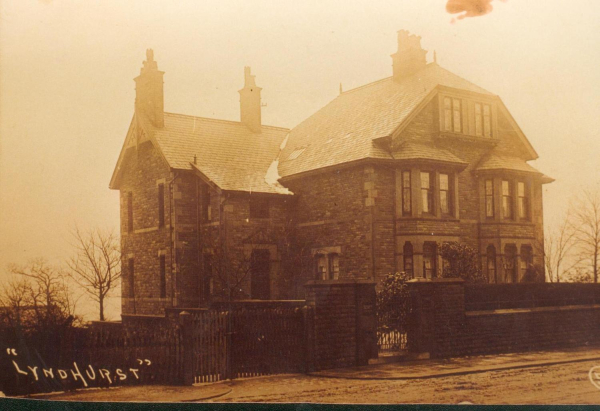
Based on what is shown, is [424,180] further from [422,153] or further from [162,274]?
[162,274]

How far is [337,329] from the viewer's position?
41.7ft

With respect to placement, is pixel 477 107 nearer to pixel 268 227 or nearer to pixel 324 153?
pixel 324 153

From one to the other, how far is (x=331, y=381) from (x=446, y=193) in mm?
10831

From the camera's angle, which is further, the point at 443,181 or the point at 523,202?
the point at 523,202

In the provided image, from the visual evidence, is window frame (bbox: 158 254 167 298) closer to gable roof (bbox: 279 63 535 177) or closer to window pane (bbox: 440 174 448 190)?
gable roof (bbox: 279 63 535 177)

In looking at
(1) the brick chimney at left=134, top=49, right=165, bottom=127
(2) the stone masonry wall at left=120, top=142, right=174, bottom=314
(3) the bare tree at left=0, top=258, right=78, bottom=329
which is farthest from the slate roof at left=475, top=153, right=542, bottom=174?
(3) the bare tree at left=0, top=258, right=78, bottom=329

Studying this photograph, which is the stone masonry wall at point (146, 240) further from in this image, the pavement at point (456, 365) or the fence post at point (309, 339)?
the pavement at point (456, 365)

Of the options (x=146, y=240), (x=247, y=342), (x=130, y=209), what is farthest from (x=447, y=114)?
(x=247, y=342)

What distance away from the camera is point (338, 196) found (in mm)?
20625

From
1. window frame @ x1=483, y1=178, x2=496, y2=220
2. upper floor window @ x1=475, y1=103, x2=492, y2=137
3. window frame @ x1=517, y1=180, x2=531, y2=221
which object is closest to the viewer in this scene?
upper floor window @ x1=475, y1=103, x2=492, y2=137

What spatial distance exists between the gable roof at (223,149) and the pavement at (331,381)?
9080 millimetres

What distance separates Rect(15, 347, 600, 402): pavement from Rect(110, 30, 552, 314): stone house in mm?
6114

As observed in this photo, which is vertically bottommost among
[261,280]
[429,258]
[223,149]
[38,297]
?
[261,280]

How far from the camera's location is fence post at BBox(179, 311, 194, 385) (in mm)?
10797
